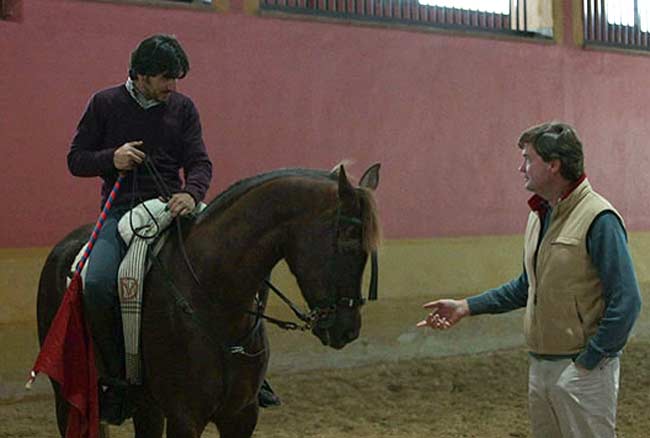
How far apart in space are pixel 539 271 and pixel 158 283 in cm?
125

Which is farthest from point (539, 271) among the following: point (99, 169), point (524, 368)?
point (524, 368)

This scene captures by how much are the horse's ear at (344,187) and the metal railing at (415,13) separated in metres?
3.61

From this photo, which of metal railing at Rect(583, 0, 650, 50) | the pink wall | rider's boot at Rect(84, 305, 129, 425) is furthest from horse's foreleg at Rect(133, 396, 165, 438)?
metal railing at Rect(583, 0, 650, 50)

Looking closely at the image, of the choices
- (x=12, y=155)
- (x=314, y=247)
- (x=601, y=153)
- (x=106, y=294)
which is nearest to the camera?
(x=314, y=247)

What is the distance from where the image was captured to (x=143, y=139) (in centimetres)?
340

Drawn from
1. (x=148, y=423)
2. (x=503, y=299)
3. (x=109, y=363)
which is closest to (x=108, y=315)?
(x=109, y=363)

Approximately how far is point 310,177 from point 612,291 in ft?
3.41

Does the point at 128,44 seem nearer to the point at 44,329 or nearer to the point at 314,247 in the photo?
the point at 44,329

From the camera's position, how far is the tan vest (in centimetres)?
257

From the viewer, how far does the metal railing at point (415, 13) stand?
6.51 metres

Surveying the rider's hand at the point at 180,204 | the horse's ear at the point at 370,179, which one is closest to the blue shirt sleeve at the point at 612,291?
the horse's ear at the point at 370,179

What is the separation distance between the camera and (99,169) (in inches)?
131

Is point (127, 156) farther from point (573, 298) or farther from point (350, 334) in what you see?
point (573, 298)

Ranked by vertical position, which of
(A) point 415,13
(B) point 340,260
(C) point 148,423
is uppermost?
(A) point 415,13
